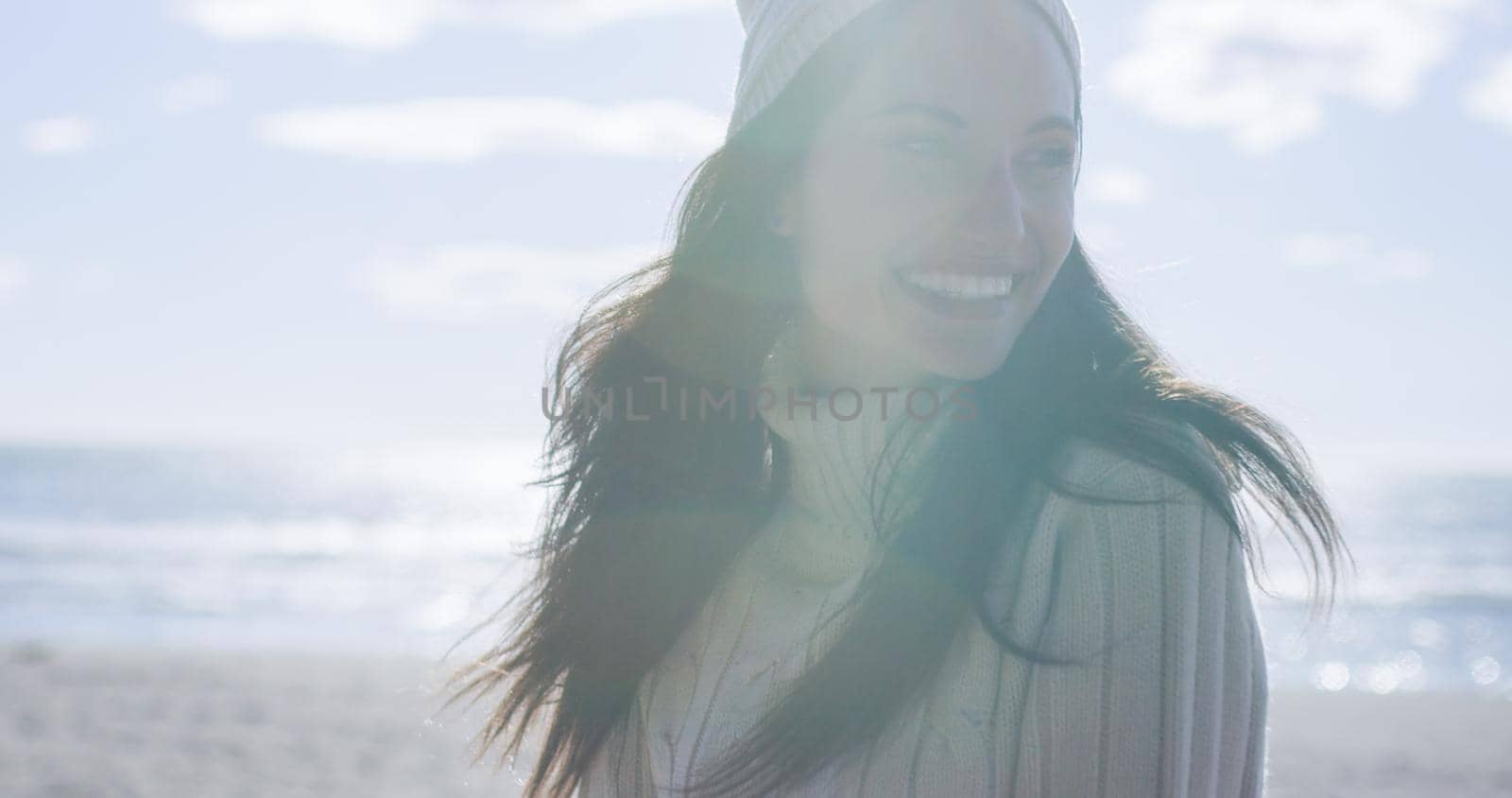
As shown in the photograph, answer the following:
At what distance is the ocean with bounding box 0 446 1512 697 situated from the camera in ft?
48.2

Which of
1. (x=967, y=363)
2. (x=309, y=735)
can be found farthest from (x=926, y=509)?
(x=309, y=735)

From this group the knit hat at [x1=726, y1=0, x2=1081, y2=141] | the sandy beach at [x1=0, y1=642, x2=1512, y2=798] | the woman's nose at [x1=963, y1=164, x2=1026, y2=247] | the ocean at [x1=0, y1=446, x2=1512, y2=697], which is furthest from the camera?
the ocean at [x1=0, y1=446, x2=1512, y2=697]

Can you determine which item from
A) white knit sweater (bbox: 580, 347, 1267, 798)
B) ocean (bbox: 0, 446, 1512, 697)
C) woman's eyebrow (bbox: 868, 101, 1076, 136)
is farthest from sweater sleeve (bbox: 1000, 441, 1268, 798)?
woman's eyebrow (bbox: 868, 101, 1076, 136)

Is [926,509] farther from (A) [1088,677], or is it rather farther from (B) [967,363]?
(A) [1088,677]

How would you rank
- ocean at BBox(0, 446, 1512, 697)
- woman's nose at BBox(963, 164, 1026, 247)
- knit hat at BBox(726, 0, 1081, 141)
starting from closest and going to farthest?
woman's nose at BBox(963, 164, 1026, 247)
knit hat at BBox(726, 0, 1081, 141)
ocean at BBox(0, 446, 1512, 697)

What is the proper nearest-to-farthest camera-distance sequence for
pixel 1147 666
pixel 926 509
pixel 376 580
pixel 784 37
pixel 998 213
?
1. pixel 1147 666
2. pixel 998 213
3. pixel 926 509
4. pixel 784 37
5. pixel 376 580

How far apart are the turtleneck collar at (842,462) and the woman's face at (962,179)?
0.44 ft

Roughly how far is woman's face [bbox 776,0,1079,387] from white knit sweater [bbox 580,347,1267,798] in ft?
0.66

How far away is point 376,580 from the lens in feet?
72.1

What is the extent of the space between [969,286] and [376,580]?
70.4 ft

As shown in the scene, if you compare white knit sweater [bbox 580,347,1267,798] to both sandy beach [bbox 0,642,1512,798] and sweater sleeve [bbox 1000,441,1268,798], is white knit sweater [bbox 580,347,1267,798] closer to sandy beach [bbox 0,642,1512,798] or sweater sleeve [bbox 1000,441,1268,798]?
sweater sleeve [bbox 1000,441,1268,798]

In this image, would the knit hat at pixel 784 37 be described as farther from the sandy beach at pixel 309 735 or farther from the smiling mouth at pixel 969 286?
the sandy beach at pixel 309 735

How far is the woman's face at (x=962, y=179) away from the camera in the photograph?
1738 millimetres

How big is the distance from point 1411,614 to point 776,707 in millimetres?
19773
